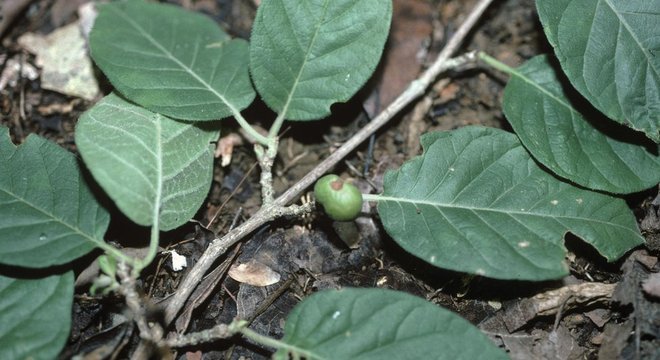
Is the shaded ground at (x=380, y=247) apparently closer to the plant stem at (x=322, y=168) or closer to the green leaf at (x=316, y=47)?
the plant stem at (x=322, y=168)

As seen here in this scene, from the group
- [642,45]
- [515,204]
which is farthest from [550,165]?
[642,45]

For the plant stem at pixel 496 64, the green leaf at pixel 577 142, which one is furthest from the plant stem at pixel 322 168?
the green leaf at pixel 577 142

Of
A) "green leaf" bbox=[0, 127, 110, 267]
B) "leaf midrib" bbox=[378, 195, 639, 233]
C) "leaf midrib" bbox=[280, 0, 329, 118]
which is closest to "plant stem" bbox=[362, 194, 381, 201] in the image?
"leaf midrib" bbox=[378, 195, 639, 233]

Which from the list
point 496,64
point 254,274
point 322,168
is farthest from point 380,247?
point 496,64

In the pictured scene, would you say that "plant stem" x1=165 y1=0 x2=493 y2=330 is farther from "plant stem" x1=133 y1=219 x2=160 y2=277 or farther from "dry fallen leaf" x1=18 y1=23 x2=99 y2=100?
"dry fallen leaf" x1=18 y1=23 x2=99 y2=100

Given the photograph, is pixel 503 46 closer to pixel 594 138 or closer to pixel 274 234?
pixel 594 138
